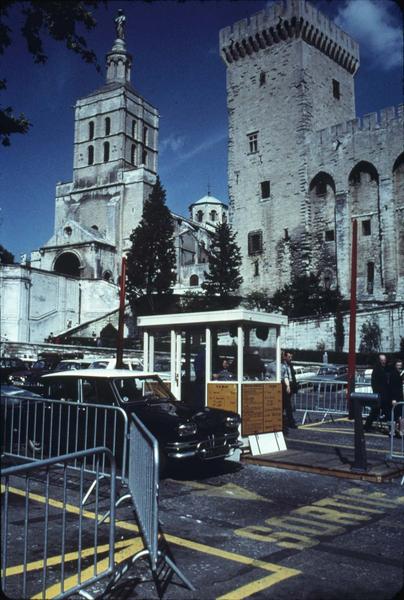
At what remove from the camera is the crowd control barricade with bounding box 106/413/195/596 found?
4.54 meters

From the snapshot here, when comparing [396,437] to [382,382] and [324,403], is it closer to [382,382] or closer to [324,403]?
[382,382]

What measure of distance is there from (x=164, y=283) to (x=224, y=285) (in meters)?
5.44

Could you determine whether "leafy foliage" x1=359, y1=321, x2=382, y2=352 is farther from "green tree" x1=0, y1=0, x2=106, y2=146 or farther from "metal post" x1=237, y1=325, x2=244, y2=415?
"green tree" x1=0, y1=0, x2=106, y2=146

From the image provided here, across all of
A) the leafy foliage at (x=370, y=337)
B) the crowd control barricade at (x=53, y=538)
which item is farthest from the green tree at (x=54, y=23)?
the leafy foliage at (x=370, y=337)

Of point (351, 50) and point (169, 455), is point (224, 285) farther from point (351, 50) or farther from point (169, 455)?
point (169, 455)

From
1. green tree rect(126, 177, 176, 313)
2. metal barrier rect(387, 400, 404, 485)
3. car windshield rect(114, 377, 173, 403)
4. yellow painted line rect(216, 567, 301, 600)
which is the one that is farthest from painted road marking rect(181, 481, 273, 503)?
green tree rect(126, 177, 176, 313)

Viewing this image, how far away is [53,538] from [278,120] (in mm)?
48076

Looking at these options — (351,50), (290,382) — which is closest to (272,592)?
(290,382)

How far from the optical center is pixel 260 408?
11.0 m

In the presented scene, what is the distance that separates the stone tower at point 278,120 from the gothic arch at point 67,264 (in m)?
18.3

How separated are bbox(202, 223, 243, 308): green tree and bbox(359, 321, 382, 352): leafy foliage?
12.0 m

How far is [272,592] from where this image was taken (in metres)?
4.47

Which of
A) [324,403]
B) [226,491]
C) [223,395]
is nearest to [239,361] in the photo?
[223,395]

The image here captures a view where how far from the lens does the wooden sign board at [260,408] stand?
10.6 meters
